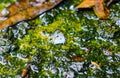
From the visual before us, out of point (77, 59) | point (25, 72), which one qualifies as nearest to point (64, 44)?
point (77, 59)

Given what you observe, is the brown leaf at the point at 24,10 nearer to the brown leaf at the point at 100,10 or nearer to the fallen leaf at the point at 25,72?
the brown leaf at the point at 100,10

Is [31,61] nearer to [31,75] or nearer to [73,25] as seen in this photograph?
[31,75]

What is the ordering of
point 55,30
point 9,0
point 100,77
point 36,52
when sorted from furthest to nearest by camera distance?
1. point 9,0
2. point 55,30
3. point 36,52
4. point 100,77

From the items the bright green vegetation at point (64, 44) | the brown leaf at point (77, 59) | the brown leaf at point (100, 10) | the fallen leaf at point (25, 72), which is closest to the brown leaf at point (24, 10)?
the bright green vegetation at point (64, 44)

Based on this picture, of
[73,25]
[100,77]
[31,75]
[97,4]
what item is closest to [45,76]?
[31,75]

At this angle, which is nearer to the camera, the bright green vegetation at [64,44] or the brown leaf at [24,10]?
the bright green vegetation at [64,44]

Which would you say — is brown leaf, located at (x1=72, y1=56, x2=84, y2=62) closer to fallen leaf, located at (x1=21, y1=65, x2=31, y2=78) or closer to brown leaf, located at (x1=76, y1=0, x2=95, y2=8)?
fallen leaf, located at (x1=21, y1=65, x2=31, y2=78)

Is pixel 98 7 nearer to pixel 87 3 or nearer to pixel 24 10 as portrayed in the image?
pixel 87 3
